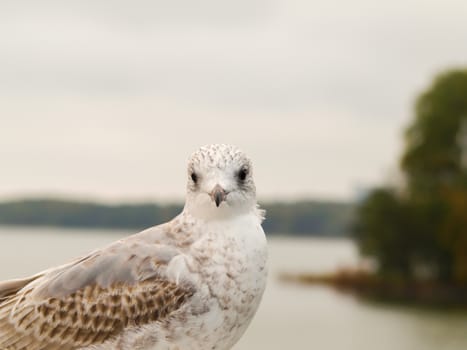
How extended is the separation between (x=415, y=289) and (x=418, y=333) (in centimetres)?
602

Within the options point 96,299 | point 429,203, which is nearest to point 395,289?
point 429,203

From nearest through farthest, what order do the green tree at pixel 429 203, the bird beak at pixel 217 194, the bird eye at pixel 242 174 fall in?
the bird beak at pixel 217 194 → the bird eye at pixel 242 174 → the green tree at pixel 429 203

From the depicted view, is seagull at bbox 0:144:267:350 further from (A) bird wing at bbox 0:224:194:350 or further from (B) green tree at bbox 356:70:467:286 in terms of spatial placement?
(B) green tree at bbox 356:70:467:286

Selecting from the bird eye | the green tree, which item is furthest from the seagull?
the green tree

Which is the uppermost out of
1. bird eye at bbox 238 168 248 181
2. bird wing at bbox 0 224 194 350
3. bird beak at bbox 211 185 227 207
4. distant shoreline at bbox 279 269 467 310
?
bird eye at bbox 238 168 248 181

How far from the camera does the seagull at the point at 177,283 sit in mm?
5852

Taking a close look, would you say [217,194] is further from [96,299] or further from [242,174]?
[96,299]

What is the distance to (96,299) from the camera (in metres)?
6.24

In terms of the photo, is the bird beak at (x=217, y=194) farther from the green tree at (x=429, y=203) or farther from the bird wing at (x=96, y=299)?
the green tree at (x=429, y=203)

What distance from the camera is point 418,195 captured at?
159 ft

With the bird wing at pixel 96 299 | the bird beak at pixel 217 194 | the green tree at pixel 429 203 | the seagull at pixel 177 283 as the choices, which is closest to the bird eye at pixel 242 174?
the seagull at pixel 177 283

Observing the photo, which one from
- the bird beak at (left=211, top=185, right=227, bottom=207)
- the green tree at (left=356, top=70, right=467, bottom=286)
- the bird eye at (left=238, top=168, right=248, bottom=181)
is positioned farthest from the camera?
the green tree at (left=356, top=70, right=467, bottom=286)

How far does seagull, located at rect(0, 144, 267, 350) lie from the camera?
5852mm

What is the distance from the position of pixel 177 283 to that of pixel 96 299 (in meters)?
0.62
